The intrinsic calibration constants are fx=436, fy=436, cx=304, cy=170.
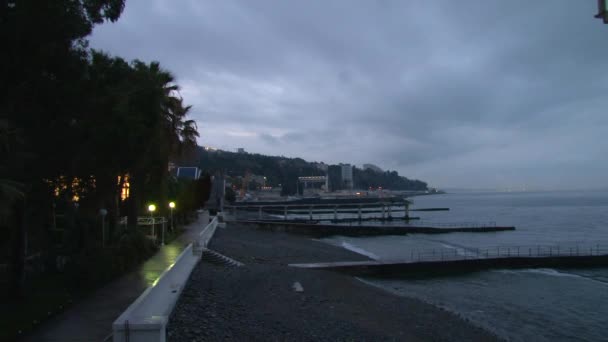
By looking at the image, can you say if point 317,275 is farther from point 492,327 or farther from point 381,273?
point 492,327

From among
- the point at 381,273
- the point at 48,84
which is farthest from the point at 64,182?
the point at 381,273

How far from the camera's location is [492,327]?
666 inches

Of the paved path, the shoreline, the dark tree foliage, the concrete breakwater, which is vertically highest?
the dark tree foliage

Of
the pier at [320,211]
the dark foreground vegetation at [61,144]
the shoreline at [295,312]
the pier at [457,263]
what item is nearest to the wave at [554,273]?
the pier at [457,263]

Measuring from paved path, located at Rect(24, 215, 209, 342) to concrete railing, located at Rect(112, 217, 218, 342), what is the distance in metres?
0.97

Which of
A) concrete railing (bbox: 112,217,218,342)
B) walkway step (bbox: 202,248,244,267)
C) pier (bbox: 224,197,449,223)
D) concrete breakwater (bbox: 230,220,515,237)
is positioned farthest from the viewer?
pier (bbox: 224,197,449,223)

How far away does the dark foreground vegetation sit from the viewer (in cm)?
933

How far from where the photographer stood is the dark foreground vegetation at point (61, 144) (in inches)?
367

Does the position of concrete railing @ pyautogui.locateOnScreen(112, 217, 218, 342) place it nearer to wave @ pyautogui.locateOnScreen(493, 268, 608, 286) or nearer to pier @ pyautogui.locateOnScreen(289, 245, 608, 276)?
pier @ pyautogui.locateOnScreen(289, 245, 608, 276)

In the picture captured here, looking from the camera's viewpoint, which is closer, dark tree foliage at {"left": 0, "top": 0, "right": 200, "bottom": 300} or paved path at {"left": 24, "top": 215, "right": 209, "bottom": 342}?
paved path at {"left": 24, "top": 215, "right": 209, "bottom": 342}

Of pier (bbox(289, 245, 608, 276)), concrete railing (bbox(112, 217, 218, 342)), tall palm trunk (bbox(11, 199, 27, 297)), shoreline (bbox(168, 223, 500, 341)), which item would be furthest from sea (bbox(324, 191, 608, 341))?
tall palm trunk (bbox(11, 199, 27, 297))

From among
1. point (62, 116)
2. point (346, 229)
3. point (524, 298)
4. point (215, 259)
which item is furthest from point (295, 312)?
point (346, 229)

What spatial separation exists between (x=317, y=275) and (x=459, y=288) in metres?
8.92

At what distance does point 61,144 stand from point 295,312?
330 inches
